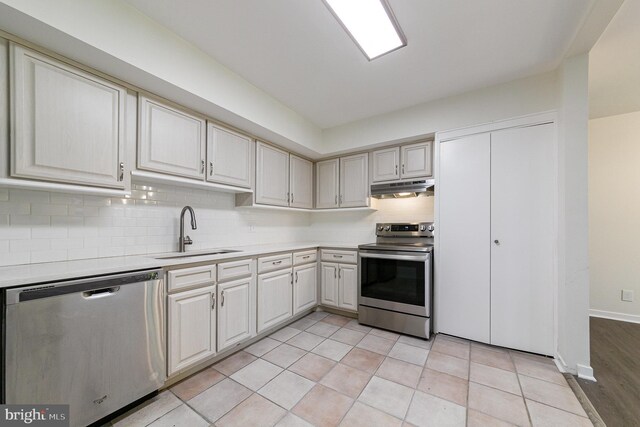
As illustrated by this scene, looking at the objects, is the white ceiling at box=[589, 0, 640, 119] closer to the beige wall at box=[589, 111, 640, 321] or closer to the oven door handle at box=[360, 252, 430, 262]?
the beige wall at box=[589, 111, 640, 321]

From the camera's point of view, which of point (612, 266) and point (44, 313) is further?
point (612, 266)

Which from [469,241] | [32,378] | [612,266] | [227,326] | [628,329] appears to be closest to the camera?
[32,378]

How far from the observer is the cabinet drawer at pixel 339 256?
9.96ft

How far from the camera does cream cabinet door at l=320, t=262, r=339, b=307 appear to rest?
10.3ft

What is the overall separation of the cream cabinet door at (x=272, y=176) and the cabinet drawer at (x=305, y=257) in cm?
70

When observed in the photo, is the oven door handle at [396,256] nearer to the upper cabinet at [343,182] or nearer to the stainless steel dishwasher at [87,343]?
the upper cabinet at [343,182]

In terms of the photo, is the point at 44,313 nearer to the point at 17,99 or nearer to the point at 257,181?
the point at 17,99

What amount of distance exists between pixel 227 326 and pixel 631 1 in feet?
11.9

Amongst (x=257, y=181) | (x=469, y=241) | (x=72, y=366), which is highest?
(x=257, y=181)

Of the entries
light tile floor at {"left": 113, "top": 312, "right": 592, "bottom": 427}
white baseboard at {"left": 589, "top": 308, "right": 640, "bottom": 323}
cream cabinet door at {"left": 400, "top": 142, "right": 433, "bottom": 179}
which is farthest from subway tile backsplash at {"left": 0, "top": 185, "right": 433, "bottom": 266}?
white baseboard at {"left": 589, "top": 308, "right": 640, "bottom": 323}

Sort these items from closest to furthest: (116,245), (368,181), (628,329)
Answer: (116,245) < (628,329) < (368,181)

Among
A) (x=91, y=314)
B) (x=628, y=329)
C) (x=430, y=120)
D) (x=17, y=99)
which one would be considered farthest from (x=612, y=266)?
(x=17, y=99)

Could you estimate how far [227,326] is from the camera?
2.14 meters

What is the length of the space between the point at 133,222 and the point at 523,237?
3.42 metres
